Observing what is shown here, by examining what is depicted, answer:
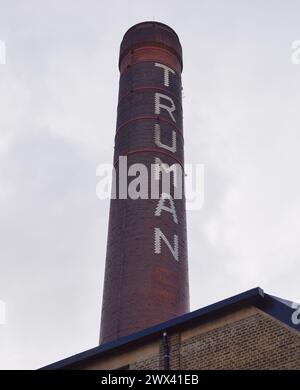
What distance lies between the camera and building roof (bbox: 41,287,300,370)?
12.7 meters

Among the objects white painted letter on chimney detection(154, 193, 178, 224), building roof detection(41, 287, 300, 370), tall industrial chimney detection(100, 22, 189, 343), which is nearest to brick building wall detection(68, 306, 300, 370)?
building roof detection(41, 287, 300, 370)

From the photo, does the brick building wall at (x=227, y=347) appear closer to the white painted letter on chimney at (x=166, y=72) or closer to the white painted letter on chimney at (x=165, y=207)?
the white painted letter on chimney at (x=165, y=207)

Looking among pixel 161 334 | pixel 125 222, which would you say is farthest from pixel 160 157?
pixel 161 334

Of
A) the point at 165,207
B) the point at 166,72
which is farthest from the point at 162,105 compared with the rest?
the point at 165,207

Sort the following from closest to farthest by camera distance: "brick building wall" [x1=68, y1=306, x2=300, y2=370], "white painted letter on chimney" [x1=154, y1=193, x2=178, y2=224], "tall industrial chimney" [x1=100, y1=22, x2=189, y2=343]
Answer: "brick building wall" [x1=68, y1=306, x2=300, y2=370], "tall industrial chimney" [x1=100, y1=22, x2=189, y2=343], "white painted letter on chimney" [x1=154, y1=193, x2=178, y2=224]

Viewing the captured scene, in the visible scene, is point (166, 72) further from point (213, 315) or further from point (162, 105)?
point (213, 315)

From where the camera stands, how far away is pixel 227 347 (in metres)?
13.2

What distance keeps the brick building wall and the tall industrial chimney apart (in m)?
7.88

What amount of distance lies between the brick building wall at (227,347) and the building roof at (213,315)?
0.12 m

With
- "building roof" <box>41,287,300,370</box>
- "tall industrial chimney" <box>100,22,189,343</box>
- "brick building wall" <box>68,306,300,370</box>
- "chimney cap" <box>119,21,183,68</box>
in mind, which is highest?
"chimney cap" <box>119,21,183,68</box>

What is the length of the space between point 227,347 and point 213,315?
0.74 meters

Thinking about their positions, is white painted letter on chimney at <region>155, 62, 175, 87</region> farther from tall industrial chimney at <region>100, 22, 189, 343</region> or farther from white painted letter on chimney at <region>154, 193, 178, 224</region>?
white painted letter on chimney at <region>154, 193, 178, 224</region>
